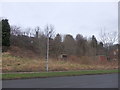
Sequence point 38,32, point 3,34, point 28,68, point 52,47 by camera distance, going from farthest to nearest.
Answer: point 38,32 < point 52,47 < point 3,34 < point 28,68

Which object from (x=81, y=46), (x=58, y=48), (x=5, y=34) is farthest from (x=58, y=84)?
(x=81, y=46)

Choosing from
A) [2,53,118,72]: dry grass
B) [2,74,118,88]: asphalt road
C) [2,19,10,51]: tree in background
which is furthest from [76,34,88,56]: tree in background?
[2,74,118,88]: asphalt road

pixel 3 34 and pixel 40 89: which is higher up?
pixel 3 34

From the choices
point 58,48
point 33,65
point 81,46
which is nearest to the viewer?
point 33,65

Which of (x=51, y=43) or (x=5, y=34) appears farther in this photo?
(x=51, y=43)

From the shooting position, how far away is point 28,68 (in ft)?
123

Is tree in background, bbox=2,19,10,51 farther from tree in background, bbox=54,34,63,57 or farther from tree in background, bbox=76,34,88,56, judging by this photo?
tree in background, bbox=76,34,88,56

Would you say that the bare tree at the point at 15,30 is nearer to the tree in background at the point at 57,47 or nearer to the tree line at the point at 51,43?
the tree line at the point at 51,43

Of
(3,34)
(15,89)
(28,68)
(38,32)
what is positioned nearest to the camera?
(15,89)

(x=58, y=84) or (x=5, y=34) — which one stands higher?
(x=5, y=34)

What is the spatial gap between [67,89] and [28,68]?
24.2m

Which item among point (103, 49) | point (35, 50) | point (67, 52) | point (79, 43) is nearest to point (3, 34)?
point (35, 50)

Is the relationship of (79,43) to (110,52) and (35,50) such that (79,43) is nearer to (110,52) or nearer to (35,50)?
(110,52)

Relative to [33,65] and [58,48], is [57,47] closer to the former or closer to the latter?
[58,48]
